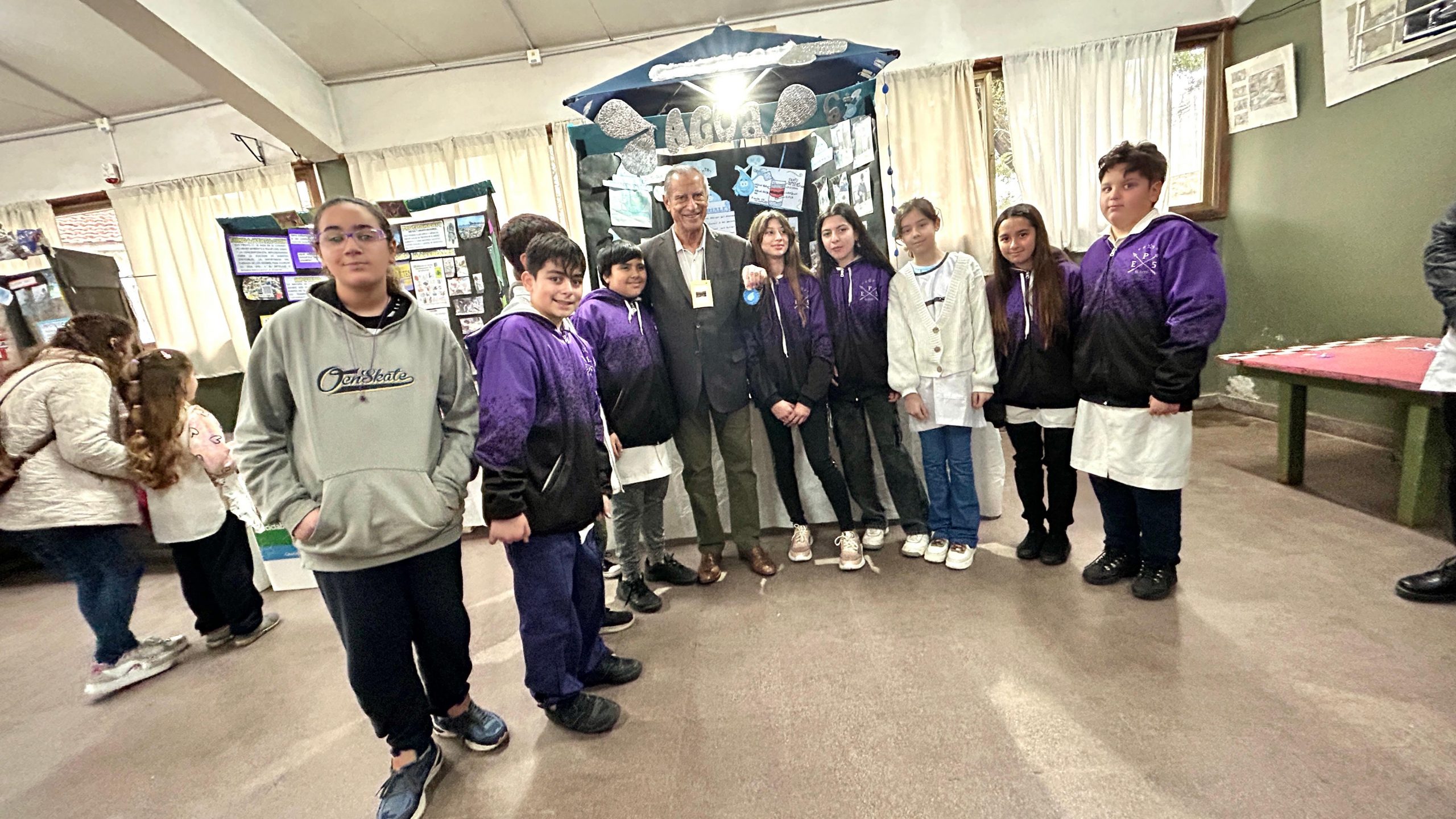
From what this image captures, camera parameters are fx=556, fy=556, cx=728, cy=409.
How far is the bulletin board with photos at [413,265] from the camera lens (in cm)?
305

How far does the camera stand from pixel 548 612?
5.06 feet

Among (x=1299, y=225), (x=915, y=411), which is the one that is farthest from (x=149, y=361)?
(x=1299, y=225)

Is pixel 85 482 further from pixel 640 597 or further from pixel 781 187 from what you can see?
pixel 781 187

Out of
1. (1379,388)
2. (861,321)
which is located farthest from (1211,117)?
(861,321)

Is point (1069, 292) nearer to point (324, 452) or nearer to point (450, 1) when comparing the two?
point (324, 452)

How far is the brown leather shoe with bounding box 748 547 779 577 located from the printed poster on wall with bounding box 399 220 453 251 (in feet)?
8.23

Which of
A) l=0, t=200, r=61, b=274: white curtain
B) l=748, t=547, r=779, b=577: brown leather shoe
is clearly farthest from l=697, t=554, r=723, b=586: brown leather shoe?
l=0, t=200, r=61, b=274: white curtain

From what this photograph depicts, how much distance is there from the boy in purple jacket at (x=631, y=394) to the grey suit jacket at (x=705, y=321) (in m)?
0.06

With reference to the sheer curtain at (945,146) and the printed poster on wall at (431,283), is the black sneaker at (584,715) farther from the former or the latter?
the sheer curtain at (945,146)

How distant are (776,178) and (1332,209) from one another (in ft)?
11.4

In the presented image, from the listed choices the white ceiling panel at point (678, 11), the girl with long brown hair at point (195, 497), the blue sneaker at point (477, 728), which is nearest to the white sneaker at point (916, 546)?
the blue sneaker at point (477, 728)

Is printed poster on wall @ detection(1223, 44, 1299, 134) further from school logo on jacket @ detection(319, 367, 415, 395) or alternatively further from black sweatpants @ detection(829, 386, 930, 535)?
school logo on jacket @ detection(319, 367, 415, 395)

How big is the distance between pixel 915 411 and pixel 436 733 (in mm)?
2044

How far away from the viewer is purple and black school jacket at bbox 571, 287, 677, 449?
2158mm
